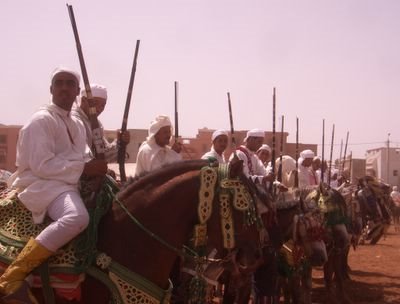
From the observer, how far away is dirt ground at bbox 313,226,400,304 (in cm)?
1028

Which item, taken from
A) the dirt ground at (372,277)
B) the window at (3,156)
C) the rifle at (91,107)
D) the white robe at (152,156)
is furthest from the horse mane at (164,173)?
the window at (3,156)

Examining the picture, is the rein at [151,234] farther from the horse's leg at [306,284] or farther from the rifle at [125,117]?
the horse's leg at [306,284]

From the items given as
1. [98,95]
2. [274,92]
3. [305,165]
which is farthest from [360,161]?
[98,95]

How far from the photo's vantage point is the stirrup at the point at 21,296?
3.52 meters

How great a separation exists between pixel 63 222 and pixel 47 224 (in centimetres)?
30

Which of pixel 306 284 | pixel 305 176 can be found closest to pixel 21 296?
pixel 306 284

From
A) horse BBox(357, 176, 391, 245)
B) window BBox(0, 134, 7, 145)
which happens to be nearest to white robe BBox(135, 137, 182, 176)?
horse BBox(357, 176, 391, 245)

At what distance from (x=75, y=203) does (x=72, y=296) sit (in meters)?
0.68

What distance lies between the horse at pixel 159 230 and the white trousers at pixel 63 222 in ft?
0.83

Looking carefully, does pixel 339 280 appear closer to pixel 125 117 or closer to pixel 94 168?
pixel 125 117

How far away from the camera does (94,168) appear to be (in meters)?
3.93

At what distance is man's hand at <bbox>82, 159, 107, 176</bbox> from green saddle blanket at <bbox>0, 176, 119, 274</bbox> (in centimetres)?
17

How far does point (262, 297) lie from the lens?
718 centimetres

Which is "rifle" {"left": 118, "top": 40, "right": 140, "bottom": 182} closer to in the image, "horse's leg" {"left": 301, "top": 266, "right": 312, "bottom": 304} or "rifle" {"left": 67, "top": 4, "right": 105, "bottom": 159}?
"rifle" {"left": 67, "top": 4, "right": 105, "bottom": 159}
